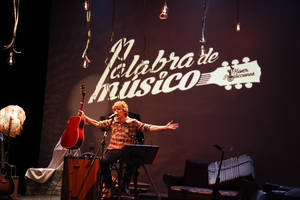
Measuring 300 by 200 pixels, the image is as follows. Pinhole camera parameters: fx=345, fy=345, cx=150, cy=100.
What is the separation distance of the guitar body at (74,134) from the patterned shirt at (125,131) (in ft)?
2.00

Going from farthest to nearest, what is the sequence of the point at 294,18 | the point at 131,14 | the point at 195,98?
1. the point at 131,14
2. the point at 195,98
3. the point at 294,18

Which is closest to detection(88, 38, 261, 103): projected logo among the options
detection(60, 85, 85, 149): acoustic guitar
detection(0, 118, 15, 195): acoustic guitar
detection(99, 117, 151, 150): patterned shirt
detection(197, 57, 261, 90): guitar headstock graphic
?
detection(197, 57, 261, 90): guitar headstock graphic

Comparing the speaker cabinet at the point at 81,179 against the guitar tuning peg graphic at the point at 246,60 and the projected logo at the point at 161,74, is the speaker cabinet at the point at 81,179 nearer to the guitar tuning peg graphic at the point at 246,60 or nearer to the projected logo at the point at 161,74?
the projected logo at the point at 161,74

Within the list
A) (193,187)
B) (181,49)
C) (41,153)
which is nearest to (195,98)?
(181,49)

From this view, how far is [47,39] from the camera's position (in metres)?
8.62

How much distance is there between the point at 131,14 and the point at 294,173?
15.6 ft

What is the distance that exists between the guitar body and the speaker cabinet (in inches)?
17.1

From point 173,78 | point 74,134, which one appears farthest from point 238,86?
point 74,134

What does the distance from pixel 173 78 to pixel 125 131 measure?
78.0 inches

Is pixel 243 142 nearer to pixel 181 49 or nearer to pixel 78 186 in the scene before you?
pixel 181 49

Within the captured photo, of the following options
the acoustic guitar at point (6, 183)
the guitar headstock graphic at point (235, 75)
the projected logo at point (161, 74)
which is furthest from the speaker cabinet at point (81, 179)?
the guitar headstock graphic at point (235, 75)

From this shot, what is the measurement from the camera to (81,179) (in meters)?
4.88

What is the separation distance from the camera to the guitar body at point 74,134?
17.5ft

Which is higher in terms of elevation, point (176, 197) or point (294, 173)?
point (294, 173)
